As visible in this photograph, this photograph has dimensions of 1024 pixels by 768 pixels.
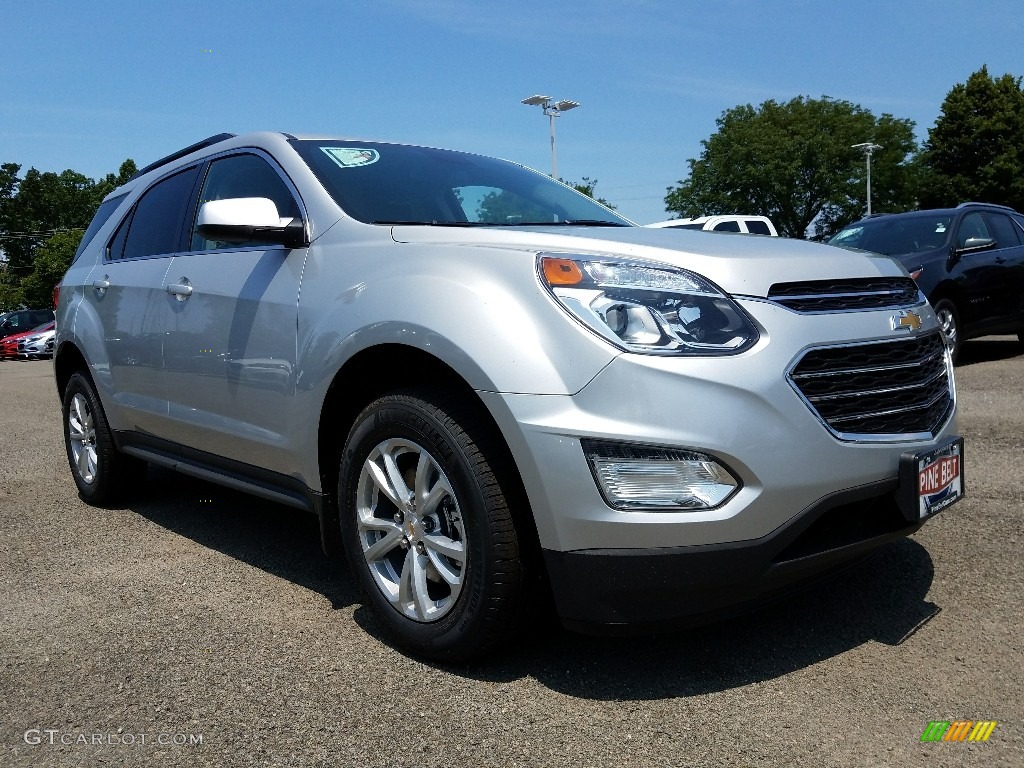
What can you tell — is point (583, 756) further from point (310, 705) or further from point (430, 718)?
point (310, 705)

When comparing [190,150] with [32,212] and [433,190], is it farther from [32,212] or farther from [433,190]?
[32,212]

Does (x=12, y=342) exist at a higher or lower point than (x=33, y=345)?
higher

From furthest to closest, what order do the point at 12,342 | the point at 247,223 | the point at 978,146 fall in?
1. the point at 978,146
2. the point at 12,342
3. the point at 247,223

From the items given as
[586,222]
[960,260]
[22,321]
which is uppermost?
[586,222]

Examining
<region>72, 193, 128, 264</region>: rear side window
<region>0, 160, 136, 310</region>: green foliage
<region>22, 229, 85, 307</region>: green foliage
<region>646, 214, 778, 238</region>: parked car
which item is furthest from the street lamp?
<region>0, 160, 136, 310</region>: green foliage

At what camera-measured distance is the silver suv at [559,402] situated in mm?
2271

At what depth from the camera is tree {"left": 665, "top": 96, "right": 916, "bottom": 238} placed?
150ft

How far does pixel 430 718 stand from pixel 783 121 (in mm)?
49522

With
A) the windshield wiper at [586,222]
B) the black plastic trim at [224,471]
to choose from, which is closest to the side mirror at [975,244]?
the windshield wiper at [586,222]

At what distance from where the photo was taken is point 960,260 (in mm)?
9164

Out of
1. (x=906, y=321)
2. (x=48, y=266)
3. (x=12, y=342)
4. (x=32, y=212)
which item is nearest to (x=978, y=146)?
(x=12, y=342)

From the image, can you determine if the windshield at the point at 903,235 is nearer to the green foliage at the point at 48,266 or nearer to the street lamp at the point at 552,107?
the street lamp at the point at 552,107

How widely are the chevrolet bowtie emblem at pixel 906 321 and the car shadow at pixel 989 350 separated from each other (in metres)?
7.91

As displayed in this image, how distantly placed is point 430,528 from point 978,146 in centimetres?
5032
